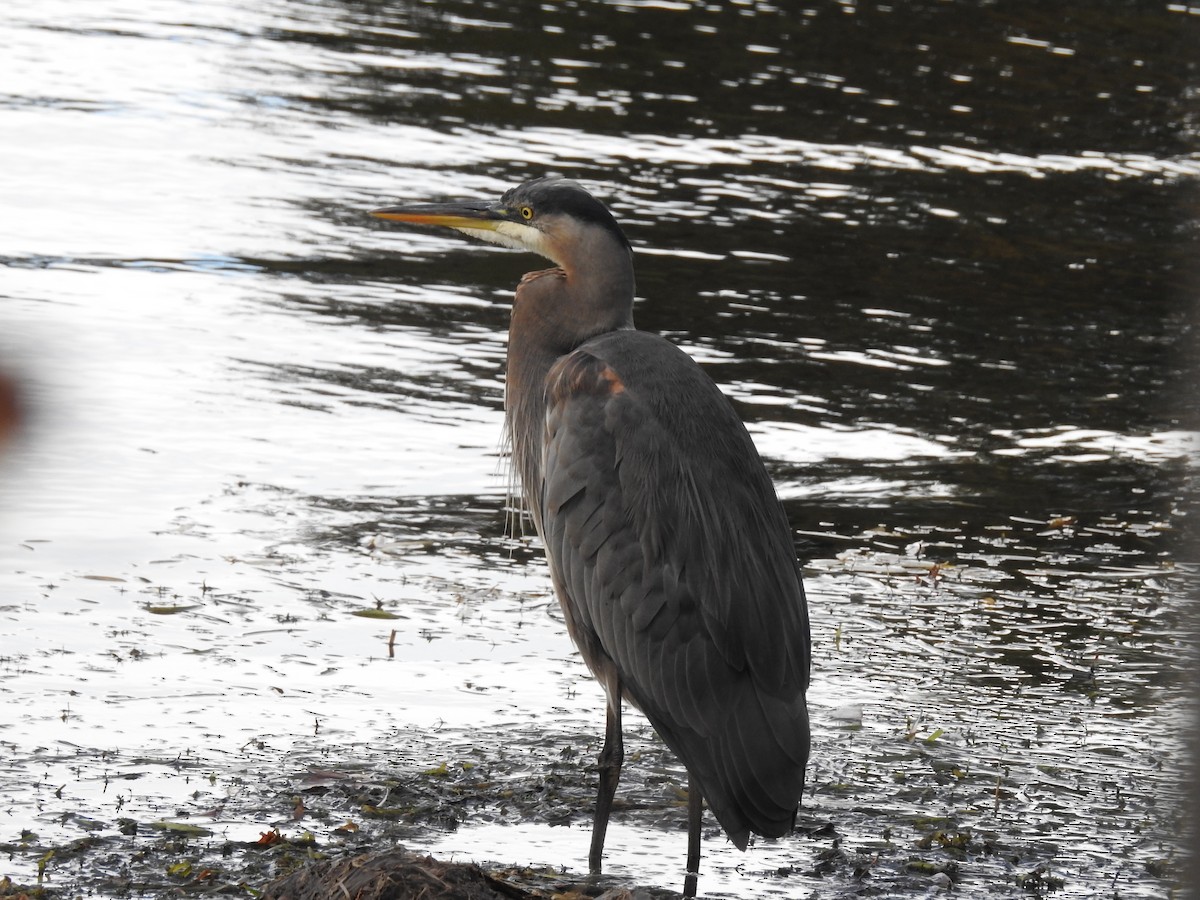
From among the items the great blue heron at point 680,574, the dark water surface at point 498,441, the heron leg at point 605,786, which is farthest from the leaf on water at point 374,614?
the heron leg at point 605,786

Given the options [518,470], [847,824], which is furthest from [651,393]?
[847,824]

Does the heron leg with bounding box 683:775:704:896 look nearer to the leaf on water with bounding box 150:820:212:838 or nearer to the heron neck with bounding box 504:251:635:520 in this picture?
the heron neck with bounding box 504:251:635:520

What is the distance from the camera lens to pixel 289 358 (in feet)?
31.9

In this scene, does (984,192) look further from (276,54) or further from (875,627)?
(875,627)

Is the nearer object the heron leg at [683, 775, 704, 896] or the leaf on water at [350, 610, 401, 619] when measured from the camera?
the heron leg at [683, 775, 704, 896]

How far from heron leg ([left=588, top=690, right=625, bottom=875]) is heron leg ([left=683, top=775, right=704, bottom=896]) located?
24cm

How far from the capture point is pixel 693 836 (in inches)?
194

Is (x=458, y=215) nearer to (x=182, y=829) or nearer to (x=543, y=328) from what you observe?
(x=543, y=328)

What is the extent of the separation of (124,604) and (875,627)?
2993 mm

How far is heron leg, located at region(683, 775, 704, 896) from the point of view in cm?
489

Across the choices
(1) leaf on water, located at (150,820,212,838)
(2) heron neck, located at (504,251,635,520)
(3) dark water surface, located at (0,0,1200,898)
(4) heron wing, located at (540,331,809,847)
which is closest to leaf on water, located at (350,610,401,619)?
(3) dark water surface, located at (0,0,1200,898)

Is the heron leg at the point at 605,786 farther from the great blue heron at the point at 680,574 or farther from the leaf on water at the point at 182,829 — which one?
the leaf on water at the point at 182,829

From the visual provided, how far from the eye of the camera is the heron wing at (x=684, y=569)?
478cm

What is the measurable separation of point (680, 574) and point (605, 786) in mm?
663
